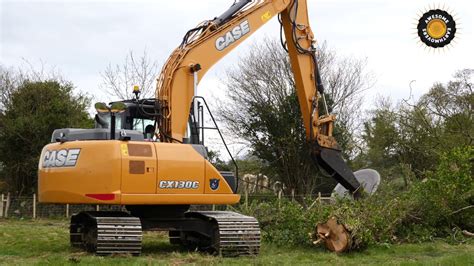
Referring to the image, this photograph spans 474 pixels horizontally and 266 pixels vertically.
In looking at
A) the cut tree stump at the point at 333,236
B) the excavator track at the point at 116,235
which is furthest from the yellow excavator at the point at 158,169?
the cut tree stump at the point at 333,236

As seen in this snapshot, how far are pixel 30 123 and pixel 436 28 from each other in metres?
14.9

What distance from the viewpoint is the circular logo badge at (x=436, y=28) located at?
44.0 feet

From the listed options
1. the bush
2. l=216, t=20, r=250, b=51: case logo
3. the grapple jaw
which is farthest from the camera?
the grapple jaw

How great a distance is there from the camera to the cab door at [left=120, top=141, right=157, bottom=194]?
9312 millimetres

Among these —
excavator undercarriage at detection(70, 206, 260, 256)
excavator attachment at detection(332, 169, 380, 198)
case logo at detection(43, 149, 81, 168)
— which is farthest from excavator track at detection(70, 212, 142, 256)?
excavator attachment at detection(332, 169, 380, 198)

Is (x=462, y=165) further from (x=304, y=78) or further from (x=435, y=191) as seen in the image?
(x=304, y=78)

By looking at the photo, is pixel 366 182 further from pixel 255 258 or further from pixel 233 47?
pixel 255 258

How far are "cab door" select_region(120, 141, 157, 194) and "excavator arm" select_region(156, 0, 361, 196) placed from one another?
42.5 inches

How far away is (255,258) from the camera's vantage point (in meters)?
9.58

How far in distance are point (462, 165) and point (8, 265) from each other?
7.65m

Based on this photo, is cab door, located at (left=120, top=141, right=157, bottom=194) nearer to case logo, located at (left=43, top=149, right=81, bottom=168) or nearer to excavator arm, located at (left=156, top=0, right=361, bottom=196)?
case logo, located at (left=43, top=149, right=81, bottom=168)

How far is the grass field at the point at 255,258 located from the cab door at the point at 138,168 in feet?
3.14

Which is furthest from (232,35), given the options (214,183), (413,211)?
(413,211)

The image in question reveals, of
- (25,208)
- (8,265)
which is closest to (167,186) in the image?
(8,265)
